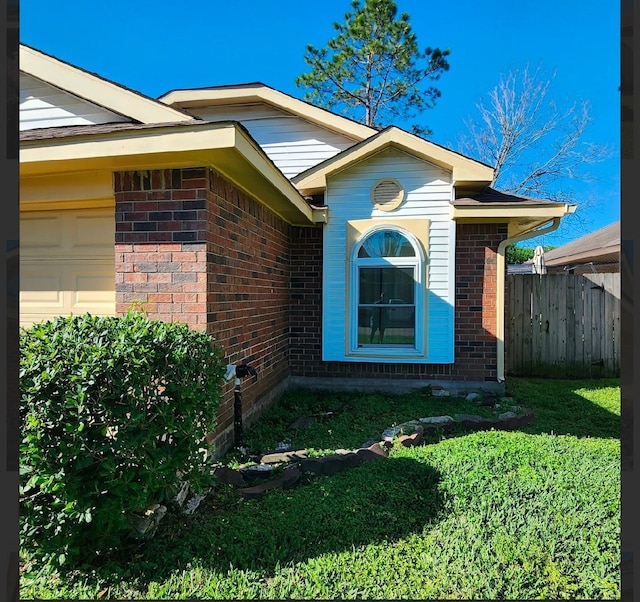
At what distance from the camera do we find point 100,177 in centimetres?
388

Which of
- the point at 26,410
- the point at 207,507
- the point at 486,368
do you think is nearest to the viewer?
the point at 26,410

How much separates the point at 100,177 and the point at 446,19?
4.28m

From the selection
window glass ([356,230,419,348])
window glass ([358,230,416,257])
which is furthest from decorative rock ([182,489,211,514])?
window glass ([358,230,416,257])

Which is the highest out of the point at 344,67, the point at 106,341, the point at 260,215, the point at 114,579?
the point at 344,67

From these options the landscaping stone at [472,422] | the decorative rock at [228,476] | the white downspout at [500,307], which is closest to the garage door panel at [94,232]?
the decorative rock at [228,476]

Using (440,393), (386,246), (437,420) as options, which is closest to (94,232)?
(386,246)

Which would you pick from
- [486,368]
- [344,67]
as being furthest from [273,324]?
[344,67]

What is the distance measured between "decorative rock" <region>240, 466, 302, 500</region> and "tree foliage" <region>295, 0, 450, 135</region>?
1457cm

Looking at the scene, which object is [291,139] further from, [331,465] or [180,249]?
[331,465]

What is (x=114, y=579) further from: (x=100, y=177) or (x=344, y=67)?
(x=344, y=67)

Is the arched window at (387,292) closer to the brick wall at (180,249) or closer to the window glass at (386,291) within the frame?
the window glass at (386,291)

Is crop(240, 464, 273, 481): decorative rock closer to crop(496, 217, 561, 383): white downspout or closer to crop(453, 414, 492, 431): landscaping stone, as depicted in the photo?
crop(453, 414, 492, 431): landscaping stone

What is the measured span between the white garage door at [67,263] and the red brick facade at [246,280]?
452mm

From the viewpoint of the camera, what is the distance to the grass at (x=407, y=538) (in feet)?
7.32
